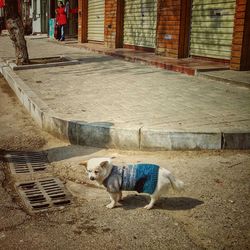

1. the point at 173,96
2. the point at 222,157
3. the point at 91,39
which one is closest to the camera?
the point at 222,157

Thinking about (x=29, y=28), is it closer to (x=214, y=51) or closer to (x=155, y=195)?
(x=214, y=51)

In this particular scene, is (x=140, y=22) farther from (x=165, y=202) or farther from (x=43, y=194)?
(x=165, y=202)

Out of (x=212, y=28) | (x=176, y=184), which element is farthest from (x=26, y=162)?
(x=212, y=28)

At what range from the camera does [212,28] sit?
419 inches

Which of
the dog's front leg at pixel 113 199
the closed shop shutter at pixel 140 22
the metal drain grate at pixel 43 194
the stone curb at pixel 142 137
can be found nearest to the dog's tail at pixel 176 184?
the dog's front leg at pixel 113 199

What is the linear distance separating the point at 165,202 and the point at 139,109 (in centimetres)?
263

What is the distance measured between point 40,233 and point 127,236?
70cm

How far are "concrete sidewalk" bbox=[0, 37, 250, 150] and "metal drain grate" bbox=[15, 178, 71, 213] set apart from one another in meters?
1.20

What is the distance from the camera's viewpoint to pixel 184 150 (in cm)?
469

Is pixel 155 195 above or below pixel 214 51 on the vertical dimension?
below

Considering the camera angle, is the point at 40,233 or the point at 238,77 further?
the point at 238,77

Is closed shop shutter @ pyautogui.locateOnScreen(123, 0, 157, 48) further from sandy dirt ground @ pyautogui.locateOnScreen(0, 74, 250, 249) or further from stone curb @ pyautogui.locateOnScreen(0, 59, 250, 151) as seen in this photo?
sandy dirt ground @ pyautogui.locateOnScreen(0, 74, 250, 249)

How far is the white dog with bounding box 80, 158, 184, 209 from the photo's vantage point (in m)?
3.20

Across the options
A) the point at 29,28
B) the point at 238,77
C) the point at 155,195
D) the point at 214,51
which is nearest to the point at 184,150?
the point at 155,195
